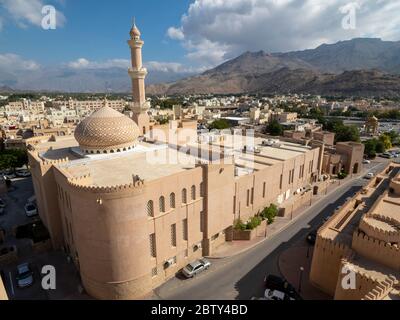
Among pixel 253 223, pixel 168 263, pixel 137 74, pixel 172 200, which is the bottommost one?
pixel 168 263

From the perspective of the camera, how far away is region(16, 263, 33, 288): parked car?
73.3 feet

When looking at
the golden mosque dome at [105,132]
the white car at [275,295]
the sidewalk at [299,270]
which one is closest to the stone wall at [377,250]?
the sidewalk at [299,270]

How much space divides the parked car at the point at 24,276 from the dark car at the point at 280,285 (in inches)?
792

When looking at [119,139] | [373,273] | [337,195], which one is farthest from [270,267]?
[337,195]

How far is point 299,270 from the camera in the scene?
24.2 m

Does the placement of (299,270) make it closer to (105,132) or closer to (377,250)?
(377,250)

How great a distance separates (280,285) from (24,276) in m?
21.8

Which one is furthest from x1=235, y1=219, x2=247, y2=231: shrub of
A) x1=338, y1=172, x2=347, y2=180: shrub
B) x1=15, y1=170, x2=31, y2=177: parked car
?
x1=15, y1=170, x2=31, y2=177: parked car

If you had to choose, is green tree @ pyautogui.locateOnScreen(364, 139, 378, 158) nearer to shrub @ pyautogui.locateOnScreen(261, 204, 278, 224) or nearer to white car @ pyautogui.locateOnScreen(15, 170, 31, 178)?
shrub @ pyautogui.locateOnScreen(261, 204, 278, 224)

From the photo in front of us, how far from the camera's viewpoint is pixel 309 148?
1711 inches

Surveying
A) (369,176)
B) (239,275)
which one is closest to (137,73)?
(239,275)
